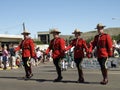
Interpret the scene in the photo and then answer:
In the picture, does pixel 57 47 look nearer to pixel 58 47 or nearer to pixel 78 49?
pixel 58 47

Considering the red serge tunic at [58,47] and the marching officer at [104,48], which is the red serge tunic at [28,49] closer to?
the red serge tunic at [58,47]

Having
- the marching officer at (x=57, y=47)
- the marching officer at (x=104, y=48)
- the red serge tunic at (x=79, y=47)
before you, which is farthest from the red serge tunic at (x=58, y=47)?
the marching officer at (x=104, y=48)

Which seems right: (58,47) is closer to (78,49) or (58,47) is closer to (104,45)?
(78,49)

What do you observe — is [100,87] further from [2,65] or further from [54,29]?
[2,65]

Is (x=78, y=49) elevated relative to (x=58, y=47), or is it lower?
lower

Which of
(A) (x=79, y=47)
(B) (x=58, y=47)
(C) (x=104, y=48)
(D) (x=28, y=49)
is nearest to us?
(C) (x=104, y=48)

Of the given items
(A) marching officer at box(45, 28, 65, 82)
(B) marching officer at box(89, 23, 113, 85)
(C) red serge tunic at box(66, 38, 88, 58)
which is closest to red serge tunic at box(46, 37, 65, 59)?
(A) marching officer at box(45, 28, 65, 82)

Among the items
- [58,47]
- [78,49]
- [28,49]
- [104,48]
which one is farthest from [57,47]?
[104,48]

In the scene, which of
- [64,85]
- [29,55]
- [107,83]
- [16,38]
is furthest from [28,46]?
[16,38]

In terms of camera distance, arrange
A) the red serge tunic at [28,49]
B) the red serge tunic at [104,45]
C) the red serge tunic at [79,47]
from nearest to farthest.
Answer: the red serge tunic at [104,45], the red serge tunic at [79,47], the red serge tunic at [28,49]

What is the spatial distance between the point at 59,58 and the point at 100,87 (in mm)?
2123

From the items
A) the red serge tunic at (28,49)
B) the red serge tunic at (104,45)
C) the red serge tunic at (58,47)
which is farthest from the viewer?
the red serge tunic at (28,49)

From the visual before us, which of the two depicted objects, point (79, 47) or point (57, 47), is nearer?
point (79, 47)

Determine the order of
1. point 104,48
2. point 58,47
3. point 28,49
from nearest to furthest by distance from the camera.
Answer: point 104,48 < point 58,47 < point 28,49
